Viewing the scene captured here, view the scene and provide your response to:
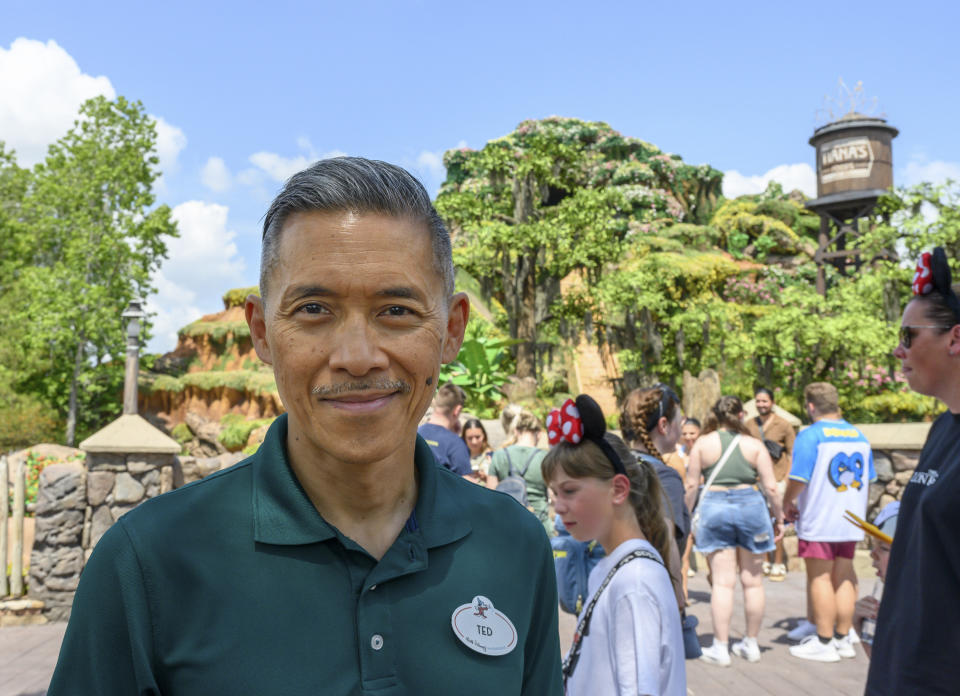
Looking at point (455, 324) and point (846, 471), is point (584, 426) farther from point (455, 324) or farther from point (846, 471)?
point (846, 471)

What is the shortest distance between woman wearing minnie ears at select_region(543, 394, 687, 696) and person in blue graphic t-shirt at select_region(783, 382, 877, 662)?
3.52 meters

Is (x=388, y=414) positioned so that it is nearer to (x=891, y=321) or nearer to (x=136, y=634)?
(x=136, y=634)

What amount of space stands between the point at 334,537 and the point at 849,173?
3415 cm

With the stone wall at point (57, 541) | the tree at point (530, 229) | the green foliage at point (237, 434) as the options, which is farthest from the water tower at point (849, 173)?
the stone wall at point (57, 541)

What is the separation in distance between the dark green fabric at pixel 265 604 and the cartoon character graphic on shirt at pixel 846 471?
5.43m

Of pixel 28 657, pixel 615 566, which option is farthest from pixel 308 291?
pixel 28 657

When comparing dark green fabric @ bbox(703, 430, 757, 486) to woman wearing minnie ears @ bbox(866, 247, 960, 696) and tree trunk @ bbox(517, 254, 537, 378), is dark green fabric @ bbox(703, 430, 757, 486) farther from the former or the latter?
tree trunk @ bbox(517, 254, 537, 378)

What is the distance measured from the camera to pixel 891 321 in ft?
69.9

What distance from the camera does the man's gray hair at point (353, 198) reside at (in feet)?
4.33

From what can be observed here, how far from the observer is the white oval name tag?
1.27m

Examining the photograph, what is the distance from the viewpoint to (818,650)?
599 cm

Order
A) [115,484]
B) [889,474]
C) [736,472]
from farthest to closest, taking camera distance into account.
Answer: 1. [889,474]
2. [115,484]
3. [736,472]

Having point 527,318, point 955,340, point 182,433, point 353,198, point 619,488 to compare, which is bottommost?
point 182,433

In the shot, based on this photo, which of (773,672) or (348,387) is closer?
(348,387)
